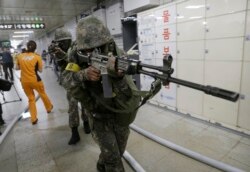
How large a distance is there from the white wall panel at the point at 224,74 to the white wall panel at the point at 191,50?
0.66ft

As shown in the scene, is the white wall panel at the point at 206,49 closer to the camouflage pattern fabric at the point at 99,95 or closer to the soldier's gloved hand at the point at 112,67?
the camouflage pattern fabric at the point at 99,95

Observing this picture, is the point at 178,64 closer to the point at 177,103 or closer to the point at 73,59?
the point at 177,103

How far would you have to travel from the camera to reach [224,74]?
8.46 ft

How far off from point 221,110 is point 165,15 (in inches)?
75.3

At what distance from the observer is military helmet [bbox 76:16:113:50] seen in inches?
53.7

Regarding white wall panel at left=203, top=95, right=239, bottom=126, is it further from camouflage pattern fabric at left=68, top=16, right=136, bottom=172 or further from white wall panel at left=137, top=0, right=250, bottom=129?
camouflage pattern fabric at left=68, top=16, right=136, bottom=172

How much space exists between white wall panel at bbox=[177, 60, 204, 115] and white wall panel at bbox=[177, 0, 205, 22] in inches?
27.9

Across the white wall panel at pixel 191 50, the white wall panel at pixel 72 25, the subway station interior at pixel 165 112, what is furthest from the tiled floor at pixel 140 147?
the white wall panel at pixel 72 25

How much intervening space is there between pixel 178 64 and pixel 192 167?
1850mm

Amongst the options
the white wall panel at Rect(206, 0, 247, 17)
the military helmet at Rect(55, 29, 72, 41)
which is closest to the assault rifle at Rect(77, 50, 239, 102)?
the military helmet at Rect(55, 29, 72, 41)

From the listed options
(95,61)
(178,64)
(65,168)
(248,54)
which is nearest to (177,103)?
(178,64)

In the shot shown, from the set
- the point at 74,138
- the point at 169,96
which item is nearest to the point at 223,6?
the point at 169,96

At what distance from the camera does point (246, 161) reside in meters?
1.99

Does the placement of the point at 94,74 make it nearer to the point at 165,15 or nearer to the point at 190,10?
the point at 190,10
